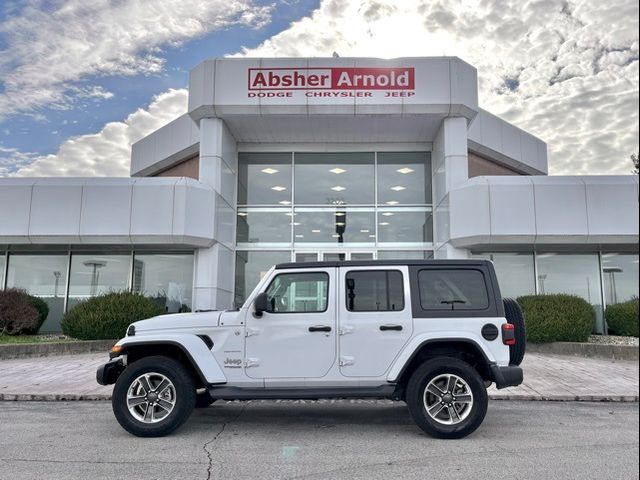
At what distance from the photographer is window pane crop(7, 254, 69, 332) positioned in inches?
694

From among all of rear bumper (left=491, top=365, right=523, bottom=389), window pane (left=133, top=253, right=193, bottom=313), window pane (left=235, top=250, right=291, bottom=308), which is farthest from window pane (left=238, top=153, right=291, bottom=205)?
rear bumper (left=491, top=365, right=523, bottom=389)

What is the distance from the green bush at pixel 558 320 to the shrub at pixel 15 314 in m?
13.5

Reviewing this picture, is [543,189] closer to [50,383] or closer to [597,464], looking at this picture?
[597,464]

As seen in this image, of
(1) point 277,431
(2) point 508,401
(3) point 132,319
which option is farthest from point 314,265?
(3) point 132,319

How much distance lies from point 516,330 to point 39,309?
1453 cm

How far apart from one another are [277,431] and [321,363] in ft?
3.60

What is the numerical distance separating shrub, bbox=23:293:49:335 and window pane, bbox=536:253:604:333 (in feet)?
49.7

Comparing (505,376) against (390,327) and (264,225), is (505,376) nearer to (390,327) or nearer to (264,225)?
(390,327)

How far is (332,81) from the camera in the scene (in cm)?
1627

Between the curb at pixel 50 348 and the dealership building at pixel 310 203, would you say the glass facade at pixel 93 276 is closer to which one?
the dealership building at pixel 310 203

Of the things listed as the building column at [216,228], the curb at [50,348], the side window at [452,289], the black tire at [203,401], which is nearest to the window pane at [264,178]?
the building column at [216,228]

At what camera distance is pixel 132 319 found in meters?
14.4

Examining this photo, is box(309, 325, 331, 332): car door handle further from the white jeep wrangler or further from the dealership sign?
the dealership sign

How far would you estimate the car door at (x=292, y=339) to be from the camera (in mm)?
6227
